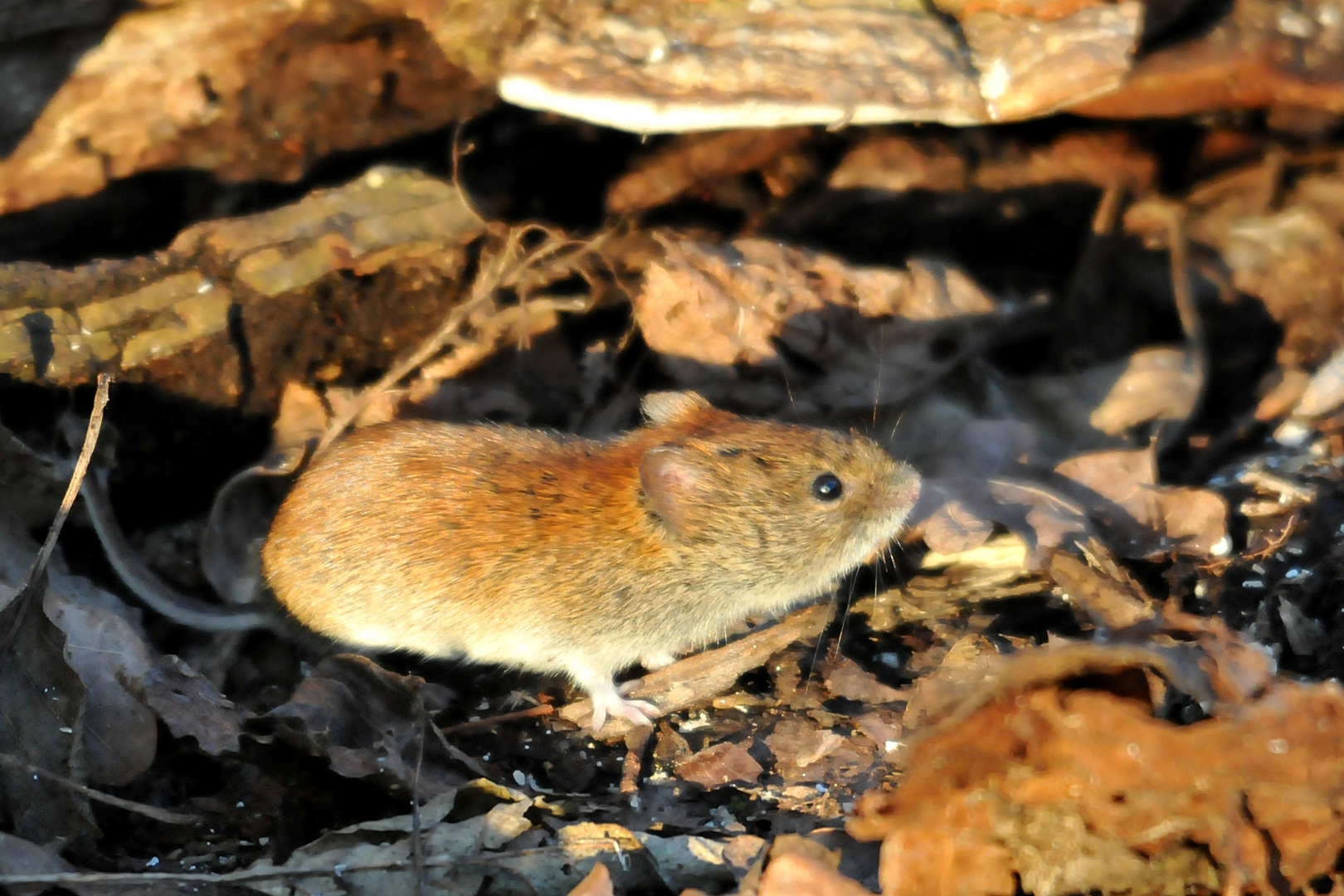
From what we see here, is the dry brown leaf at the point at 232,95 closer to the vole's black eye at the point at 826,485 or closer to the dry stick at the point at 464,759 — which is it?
the vole's black eye at the point at 826,485

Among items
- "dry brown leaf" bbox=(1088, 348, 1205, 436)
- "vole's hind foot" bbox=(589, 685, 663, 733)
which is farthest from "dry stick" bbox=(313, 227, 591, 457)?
"dry brown leaf" bbox=(1088, 348, 1205, 436)

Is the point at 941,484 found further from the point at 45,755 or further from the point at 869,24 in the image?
the point at 45,755

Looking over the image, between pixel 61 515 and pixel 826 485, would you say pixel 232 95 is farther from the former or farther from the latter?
pixel 826 485

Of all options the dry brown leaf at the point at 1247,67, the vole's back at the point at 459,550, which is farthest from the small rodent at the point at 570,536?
the dry brown leaf at the point at 1247,67

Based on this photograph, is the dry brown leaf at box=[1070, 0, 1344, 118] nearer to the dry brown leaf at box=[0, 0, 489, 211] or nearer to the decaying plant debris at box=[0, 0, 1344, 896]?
the decaying plant debris at box=[0, 0, 1344, 896]

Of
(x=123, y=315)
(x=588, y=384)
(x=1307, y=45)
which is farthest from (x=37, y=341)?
(x=1307, y=45)

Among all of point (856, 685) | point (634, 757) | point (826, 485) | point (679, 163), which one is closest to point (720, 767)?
point (634, 757)
